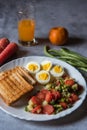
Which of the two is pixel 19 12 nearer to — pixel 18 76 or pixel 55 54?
pixel 55 54

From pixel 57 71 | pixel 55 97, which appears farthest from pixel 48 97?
pixel 57 71

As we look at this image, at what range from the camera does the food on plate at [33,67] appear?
6.07 ft

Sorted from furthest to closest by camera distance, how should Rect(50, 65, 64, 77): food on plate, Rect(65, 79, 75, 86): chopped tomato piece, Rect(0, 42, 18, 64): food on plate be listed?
Rect(0, 42, 18, 64): food on plate
Rect(50, 65, 64, 77): food on plate
Rect(65, 79, 75, 86): chopped tomato piece

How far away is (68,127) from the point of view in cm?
154

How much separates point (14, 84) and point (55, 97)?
22 centimetres

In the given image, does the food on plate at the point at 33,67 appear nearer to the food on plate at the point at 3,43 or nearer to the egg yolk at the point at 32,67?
the egg yolk at the point at 32,67

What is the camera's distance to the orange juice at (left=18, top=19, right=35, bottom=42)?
6.86ft

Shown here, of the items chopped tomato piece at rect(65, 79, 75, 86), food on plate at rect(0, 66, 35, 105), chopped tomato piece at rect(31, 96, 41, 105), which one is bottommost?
chopped tomato piece at rect(65, 79, 75, 86)

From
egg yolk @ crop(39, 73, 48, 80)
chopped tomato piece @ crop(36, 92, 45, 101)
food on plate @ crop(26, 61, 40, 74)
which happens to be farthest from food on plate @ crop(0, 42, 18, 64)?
chopped tomato piece @ crop(36, 92, 45, 101)

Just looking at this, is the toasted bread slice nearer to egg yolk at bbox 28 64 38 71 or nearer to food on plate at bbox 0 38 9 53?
egg yolk at bbox 28 64 38 71

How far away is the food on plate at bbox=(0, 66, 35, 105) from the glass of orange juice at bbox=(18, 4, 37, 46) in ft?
1.14

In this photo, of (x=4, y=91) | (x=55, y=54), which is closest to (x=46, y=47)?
(x=55, y=54)

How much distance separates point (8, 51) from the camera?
1970mm

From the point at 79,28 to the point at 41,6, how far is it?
16.1 inches
